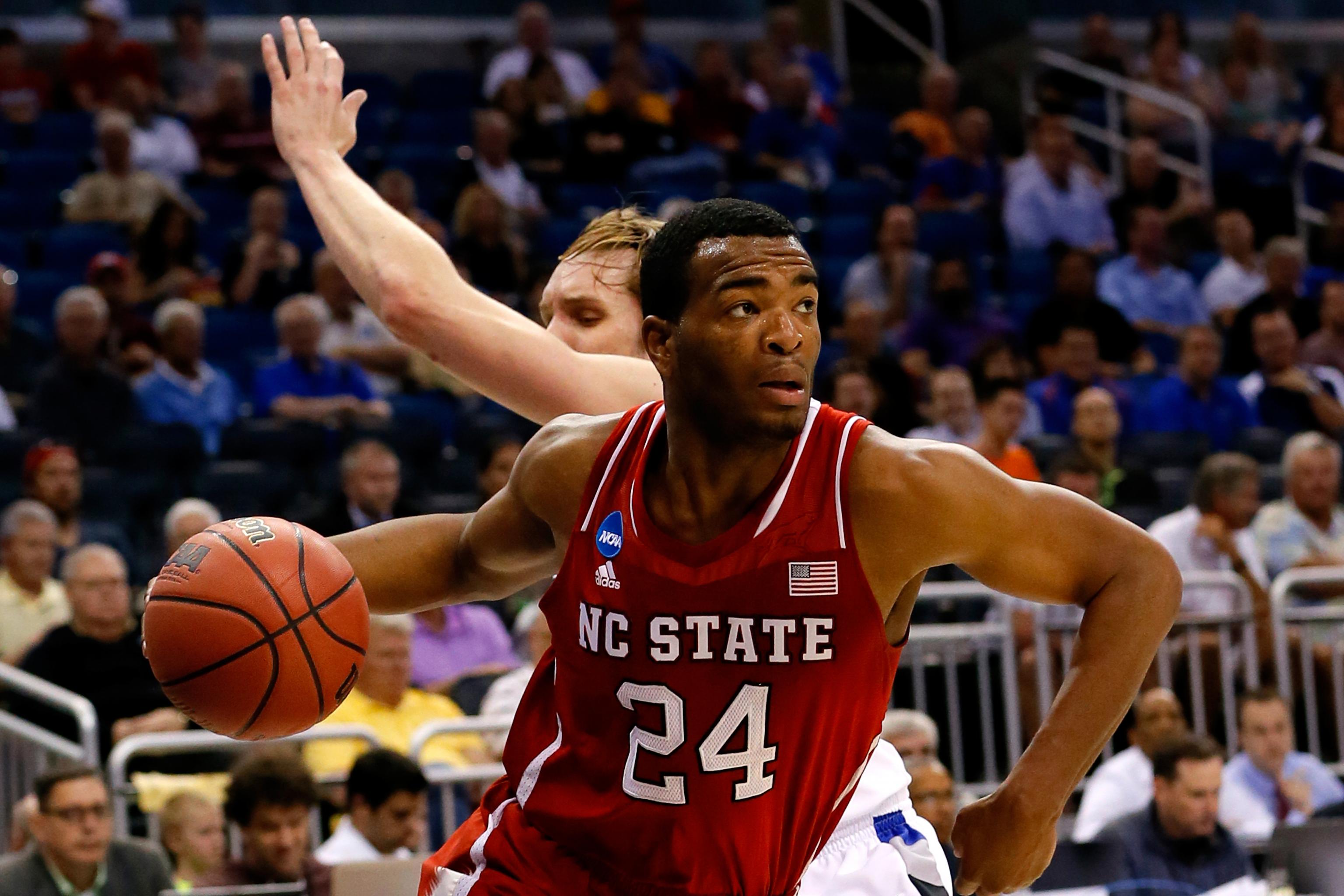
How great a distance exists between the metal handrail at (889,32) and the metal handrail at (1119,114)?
118cm

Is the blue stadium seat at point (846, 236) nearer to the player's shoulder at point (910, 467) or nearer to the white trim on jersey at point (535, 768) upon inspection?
the white trim on jersey at point (535, 768)

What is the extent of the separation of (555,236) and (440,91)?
2.88 metres

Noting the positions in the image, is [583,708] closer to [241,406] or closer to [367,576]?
[367,576]

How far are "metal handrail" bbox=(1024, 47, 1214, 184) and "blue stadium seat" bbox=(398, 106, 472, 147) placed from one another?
5.02 meters

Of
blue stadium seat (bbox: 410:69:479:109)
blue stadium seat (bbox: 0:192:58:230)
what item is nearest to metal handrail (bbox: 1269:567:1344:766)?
blue stadium seat (bbox: 0:192:58:230)

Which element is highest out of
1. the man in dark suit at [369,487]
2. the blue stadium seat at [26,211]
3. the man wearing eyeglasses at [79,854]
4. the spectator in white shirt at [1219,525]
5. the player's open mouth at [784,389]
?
the blue stadium seat at [26,211]

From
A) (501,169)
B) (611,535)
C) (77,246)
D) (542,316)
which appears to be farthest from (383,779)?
(501,169)

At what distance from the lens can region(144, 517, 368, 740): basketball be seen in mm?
3117

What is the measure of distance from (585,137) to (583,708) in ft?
34.1

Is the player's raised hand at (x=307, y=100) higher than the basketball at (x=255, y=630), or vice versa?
the player's raised hand at (x=307, y=100)

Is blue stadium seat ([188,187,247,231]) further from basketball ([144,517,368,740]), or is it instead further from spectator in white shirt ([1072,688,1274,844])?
basketball ([144,517,368,740])

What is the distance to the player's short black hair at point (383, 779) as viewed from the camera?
6.24 m

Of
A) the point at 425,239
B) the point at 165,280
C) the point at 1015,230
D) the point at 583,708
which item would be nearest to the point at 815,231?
the point at 1015,230

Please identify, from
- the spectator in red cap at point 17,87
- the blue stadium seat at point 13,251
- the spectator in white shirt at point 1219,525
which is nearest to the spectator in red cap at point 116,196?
the blue stadium seat at point 13,251
